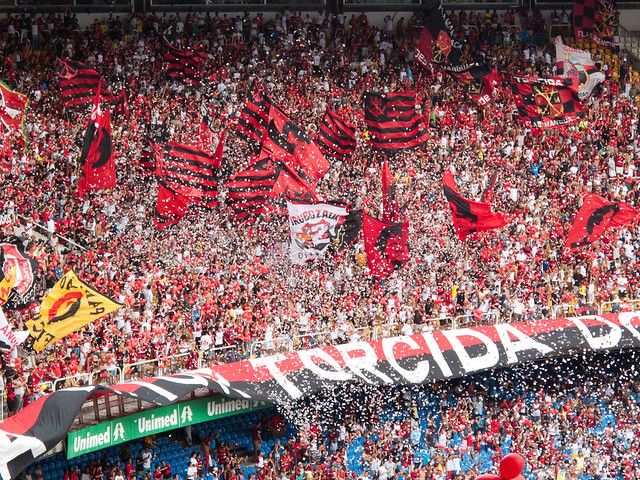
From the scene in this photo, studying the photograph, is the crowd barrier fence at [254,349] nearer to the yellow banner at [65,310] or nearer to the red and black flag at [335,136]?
the yellow banner at [65,310]

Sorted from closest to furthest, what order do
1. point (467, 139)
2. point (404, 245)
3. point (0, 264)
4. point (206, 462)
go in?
point (0, 264), point (206, 462), point (404, 245), point (467, 139)

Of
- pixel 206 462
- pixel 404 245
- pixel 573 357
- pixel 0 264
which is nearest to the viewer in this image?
pixel 0 264

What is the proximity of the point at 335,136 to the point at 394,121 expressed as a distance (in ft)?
4.32

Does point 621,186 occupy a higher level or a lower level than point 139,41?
lower

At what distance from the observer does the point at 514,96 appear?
30859 millimetres

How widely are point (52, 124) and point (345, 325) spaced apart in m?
7.03

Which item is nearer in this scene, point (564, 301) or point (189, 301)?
point (189, 301)

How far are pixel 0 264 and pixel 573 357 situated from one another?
14.0 metres

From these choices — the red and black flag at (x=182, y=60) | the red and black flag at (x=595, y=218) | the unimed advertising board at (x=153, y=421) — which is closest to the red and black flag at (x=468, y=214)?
the red and black flag at (x=595, y=218)

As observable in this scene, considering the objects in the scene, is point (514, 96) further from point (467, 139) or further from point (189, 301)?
point (189, 301)

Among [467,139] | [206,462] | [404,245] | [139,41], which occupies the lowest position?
[206,462]

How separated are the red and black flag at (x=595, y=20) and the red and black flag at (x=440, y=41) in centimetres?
486

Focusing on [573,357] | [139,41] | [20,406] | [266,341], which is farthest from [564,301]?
[20,406]

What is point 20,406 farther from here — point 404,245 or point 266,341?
point 404,245
